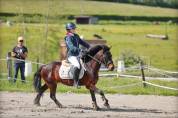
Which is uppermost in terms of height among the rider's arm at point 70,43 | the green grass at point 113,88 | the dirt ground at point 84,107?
the rider's arm at point 70,43

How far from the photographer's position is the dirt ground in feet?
44.2

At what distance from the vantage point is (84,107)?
49.7 ft

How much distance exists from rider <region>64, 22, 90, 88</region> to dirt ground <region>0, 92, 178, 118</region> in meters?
0.96

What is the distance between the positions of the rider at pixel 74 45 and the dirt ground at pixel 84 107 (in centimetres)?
96

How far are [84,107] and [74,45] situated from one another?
164 centimetres

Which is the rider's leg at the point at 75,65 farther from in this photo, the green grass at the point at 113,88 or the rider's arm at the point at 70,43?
the green grass at the point at 113,88

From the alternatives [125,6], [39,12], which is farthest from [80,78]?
[125,6]

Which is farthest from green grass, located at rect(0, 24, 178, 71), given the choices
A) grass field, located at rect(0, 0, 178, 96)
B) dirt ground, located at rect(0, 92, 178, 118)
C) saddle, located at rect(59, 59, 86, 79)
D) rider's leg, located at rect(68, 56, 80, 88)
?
rider's leg, located at rect(68, 56, 80, 88)

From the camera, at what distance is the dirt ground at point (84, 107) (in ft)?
44.2

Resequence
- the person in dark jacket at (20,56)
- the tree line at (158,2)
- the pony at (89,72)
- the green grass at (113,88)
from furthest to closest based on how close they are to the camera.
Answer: the tree line at (158,2), the person in dark jacket at (20,56), the green grass at (113,88), the pony at (89,72)

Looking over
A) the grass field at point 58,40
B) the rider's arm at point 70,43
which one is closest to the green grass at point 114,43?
the grass field at point 58,40

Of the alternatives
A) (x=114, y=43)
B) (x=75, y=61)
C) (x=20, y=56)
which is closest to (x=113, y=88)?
(x=20, y=56)

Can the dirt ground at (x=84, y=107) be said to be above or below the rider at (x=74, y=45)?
below

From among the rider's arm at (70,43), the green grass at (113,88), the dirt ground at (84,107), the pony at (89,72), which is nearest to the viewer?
the dirt ground at (84,107)
